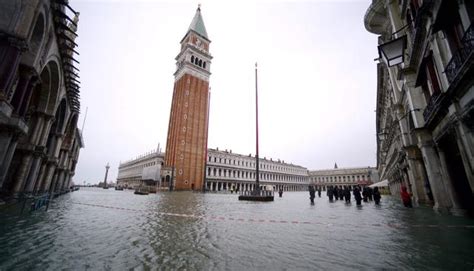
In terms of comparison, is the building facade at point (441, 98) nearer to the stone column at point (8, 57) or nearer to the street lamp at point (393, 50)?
the street lamp at point (393, 50)

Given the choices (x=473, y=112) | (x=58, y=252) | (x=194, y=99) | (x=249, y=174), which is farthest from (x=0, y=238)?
(x=249, y=174)

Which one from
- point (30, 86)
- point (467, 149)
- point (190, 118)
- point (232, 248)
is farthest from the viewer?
point (190, 118)

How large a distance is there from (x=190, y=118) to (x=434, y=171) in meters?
51.3

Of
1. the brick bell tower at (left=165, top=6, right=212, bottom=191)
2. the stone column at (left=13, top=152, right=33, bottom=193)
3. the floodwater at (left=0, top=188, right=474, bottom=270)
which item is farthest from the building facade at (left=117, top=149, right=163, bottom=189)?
the floodwater at (left=0, top=188, right=474, bottom=270)

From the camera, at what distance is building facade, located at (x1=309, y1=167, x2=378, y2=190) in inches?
3255

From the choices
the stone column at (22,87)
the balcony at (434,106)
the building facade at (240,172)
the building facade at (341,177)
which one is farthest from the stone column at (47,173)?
the building facade at (341,177)

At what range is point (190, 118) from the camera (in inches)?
2212

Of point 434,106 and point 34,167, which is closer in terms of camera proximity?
point 434,106

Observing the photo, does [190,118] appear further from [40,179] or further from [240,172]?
[40,179]

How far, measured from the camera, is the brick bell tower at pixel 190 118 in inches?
2050

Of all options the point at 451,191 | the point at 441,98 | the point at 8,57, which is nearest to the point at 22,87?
the point at 8,57

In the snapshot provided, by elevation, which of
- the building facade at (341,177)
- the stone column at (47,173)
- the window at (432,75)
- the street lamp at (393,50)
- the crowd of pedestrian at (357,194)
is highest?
the building facade at (341,177)

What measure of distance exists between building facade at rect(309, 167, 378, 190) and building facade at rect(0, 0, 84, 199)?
283ft

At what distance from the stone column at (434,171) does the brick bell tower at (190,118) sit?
1843 inches
